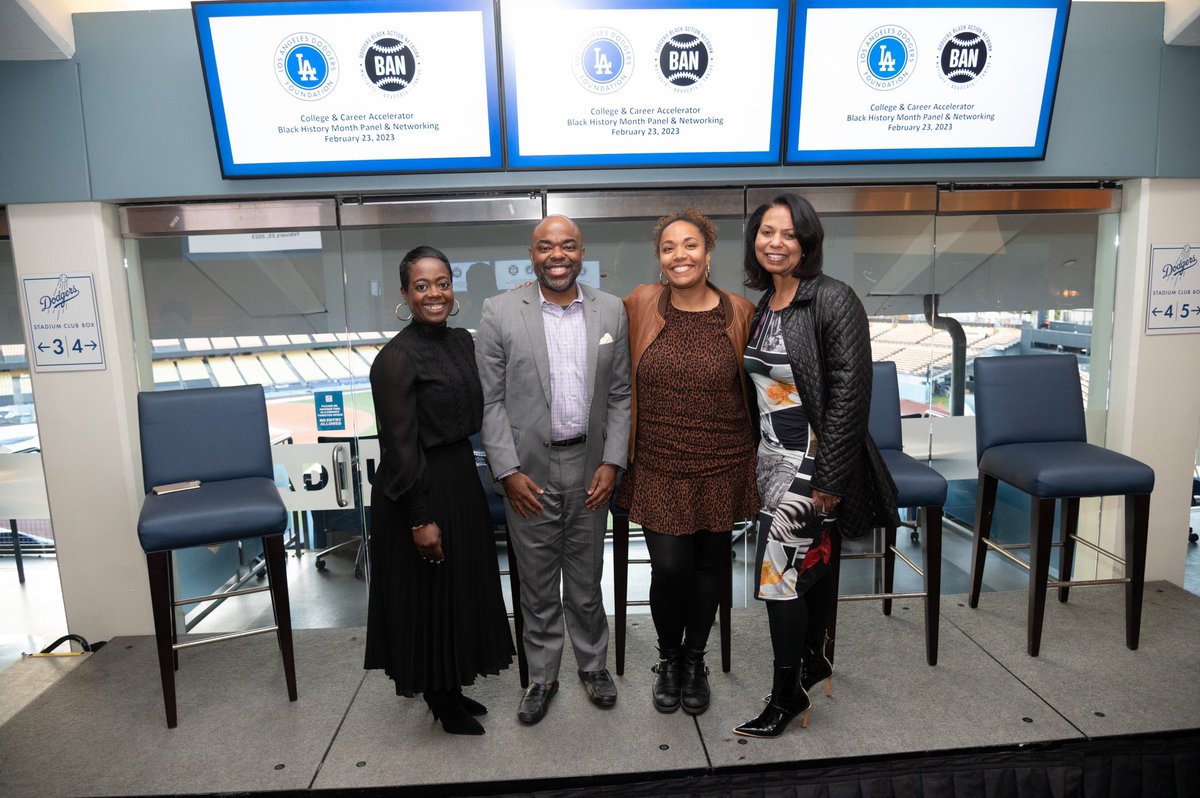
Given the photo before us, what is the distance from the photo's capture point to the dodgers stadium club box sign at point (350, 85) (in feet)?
9.20

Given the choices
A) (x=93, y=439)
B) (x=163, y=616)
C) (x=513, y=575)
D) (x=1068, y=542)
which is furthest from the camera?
(x=1068, y=542)

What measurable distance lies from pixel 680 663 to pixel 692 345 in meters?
1.13

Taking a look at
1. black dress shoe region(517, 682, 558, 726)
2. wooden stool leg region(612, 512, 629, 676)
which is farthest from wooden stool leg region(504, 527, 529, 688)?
wooden stool leg region(612, 512, 629, 676)

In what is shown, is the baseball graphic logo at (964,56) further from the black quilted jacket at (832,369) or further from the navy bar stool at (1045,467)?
the black quilted jacket at (832,369)

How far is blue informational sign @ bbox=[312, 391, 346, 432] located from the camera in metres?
3.38

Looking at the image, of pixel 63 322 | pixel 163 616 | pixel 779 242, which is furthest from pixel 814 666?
pixel 63 322

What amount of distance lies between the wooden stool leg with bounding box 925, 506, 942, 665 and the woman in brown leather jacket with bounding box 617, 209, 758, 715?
825 millimetres

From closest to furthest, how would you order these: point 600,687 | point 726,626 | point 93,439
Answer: point 600,687 < point 726,626 < point 93,439

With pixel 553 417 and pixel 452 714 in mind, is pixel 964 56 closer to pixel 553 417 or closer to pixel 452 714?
pixel 553 417

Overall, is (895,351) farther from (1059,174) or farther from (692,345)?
(692,345)

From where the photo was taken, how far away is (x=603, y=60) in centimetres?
292

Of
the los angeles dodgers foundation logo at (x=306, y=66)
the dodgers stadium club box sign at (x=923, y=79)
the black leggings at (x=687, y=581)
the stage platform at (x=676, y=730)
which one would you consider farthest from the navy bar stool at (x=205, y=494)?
the dodgers stadium club box sign at (x=923, y=79)

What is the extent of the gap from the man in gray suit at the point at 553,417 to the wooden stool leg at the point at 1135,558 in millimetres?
1992

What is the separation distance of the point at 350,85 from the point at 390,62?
183 millimetres
